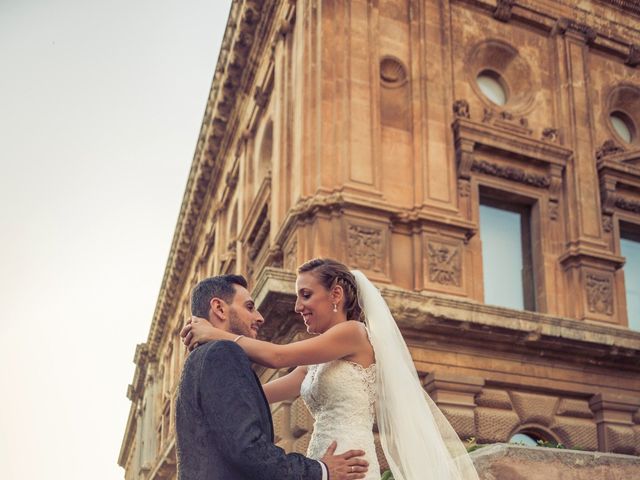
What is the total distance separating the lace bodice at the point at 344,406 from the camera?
4.17 meters

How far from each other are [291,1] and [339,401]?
14.2 metres

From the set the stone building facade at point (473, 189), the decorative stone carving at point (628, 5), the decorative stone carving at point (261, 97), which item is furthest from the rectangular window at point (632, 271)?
the decorative stone carving at point (261, 97)

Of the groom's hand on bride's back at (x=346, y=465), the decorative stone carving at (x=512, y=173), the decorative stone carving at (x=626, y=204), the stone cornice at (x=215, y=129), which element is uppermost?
the stone cornice at (x=215, y=129)

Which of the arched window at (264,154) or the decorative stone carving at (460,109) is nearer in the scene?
the decorative stone carving at (460,109)

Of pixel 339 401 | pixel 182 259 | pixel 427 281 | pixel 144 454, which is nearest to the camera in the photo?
pixel 339 401

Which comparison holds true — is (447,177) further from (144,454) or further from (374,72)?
(144,454)

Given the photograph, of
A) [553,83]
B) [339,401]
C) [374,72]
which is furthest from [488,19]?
[339,401]

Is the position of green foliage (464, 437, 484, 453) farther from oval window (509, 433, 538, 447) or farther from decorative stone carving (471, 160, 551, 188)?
decorative stone carving (471, 160, 551, 188)

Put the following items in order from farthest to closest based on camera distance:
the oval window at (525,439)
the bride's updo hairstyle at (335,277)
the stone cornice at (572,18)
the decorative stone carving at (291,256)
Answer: the stone cornice at (572,18) → the decorative stone carving at (291,256) → the oval window at (525,439) → the bride's updo hairstyle at (335,277)

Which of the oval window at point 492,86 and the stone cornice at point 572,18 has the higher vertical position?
the stone cornice at point 572,18

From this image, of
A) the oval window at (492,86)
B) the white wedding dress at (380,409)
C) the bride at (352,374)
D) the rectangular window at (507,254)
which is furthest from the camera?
the oval window at (492,86)

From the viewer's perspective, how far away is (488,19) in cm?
1717

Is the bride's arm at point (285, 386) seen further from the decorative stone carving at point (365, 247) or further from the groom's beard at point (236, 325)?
the decorative stone carving at point (365, 247)

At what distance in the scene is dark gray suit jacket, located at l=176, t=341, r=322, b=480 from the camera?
3354 millimetres
